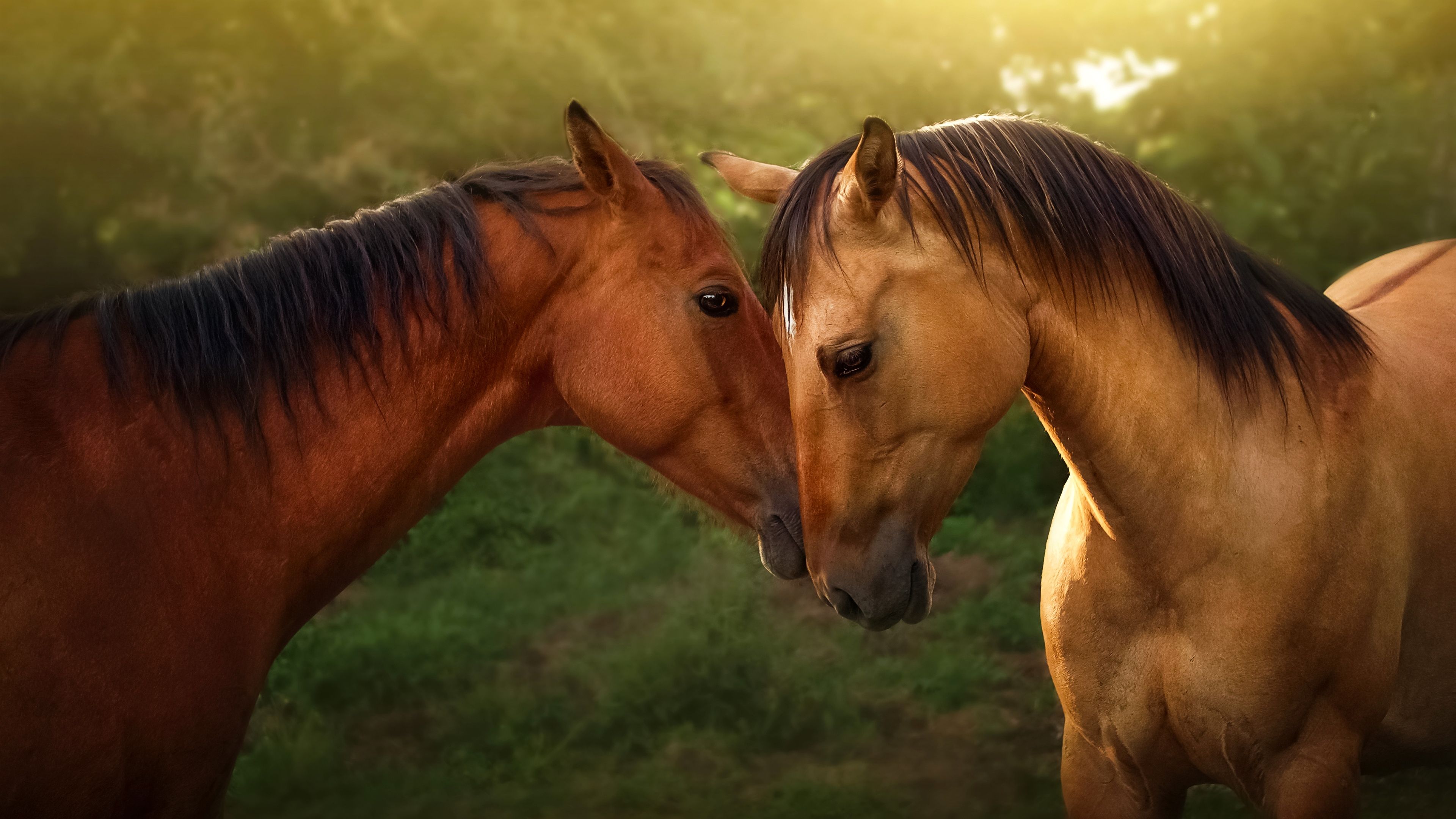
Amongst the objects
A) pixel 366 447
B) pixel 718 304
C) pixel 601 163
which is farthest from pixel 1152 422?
pixel 366 447

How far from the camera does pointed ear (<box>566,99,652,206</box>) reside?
2.57 m

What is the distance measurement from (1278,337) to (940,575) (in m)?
3.89

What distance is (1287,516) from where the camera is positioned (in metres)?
2.40

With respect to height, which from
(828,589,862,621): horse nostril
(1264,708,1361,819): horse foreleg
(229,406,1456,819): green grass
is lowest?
(229,406,1456,819): green grass

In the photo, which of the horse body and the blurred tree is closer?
the horse body

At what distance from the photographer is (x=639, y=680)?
5.58 meters

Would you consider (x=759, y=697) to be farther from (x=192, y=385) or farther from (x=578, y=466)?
(x=192, y=385)

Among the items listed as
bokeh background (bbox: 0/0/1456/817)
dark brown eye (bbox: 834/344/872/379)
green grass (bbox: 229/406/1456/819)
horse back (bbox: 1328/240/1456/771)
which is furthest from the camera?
bokeh background (bbox: 0/0/1456/817)

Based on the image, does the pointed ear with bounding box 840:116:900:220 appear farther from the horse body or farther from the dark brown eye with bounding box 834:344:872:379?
the horse body

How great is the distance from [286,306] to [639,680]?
11.4 feet

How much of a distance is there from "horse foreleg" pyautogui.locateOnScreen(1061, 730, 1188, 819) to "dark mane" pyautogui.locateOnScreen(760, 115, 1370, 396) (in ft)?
3.27

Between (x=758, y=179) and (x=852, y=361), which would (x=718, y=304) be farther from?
(x=852, y=361)

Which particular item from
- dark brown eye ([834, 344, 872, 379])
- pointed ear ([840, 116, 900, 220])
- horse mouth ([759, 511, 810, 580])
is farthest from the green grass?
pointed ear ([840, 116, 900, 220])

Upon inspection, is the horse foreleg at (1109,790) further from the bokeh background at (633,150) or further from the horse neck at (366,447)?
the bokeh background at (633,150)
